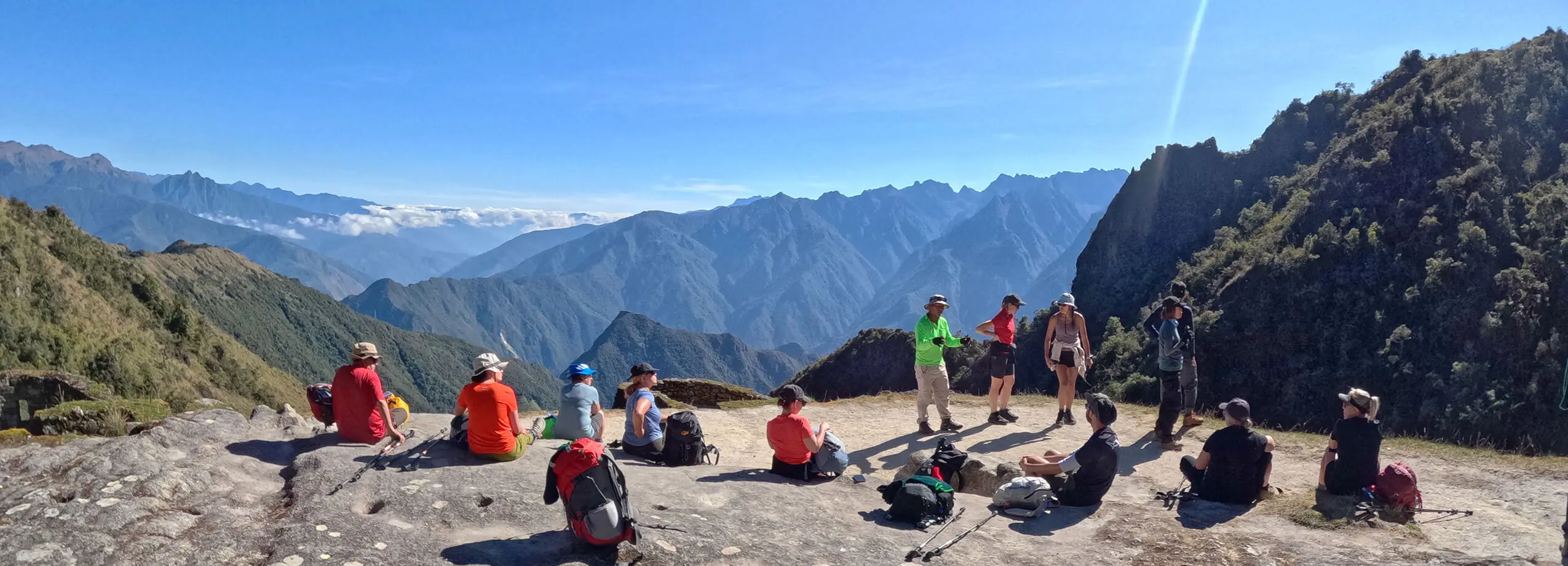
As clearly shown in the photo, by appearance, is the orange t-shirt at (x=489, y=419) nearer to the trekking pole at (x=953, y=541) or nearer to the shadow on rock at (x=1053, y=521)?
the trekking pole at (x=953, y=541)

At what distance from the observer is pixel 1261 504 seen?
9.16m

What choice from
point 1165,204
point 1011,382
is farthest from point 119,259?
point 1165,204

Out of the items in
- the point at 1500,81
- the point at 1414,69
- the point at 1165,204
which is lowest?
the point at 1165,204

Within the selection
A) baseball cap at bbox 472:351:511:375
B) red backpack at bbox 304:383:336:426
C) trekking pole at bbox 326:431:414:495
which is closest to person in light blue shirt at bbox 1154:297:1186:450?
baseball cap at bbox 472:351:511:375

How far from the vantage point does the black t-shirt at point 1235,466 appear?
898cm

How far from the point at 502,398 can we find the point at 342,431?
2.57 meters

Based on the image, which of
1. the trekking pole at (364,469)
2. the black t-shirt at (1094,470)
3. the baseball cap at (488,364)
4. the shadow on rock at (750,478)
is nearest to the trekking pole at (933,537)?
the black t-shirt at (1094,470)

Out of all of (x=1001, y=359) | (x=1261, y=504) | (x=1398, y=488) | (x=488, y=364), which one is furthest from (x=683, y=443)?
(x=1398, y=488)

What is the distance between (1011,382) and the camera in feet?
46.6

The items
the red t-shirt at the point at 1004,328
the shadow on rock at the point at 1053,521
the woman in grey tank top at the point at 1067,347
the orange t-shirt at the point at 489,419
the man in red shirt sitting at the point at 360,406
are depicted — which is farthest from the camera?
the red t-shirt at the point at 1004,328

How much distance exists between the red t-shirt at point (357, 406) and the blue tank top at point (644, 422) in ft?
10.6

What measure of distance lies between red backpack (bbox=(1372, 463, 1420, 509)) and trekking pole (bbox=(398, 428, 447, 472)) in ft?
35.8

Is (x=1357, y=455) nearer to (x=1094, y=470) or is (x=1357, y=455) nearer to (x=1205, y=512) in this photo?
(x=1205, y=512)

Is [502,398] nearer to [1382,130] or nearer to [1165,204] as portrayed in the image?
[1382,130]
